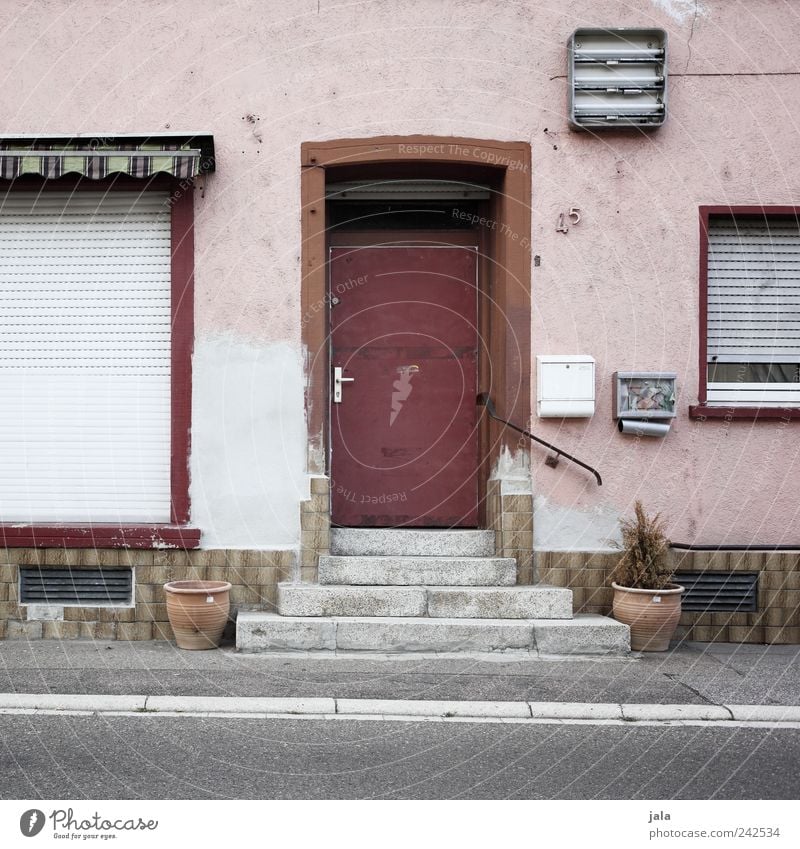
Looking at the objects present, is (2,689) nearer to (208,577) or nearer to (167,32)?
(208,577)

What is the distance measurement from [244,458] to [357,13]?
3.77 metres

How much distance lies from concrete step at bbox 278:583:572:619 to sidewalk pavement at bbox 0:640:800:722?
42cm

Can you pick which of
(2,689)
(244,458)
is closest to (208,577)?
(244,458)

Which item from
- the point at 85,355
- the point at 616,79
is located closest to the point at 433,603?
the point at 85,355

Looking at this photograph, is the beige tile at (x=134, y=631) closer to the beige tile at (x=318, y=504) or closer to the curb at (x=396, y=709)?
the beige tile at (x=318, y=504)

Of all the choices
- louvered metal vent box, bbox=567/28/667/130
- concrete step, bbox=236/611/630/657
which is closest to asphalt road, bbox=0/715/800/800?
concrete step, bbox=236/611/630/657

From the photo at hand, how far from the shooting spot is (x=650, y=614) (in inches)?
281

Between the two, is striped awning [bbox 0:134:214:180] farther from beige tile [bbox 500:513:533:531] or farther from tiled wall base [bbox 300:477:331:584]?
beige tile [bbox 500:513:533:531]


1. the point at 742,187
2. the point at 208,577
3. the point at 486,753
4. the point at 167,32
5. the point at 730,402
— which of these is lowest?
the point at 486,753

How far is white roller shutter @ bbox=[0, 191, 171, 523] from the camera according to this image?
8.05 metres

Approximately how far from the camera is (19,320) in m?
8.08

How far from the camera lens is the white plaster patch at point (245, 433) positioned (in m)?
7.88

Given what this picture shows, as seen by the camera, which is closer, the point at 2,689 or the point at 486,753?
the point at 486,753

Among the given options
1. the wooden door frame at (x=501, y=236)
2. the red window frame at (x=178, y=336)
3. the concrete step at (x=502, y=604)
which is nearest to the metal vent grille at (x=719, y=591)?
the concrete step at (x=502, y=604)
